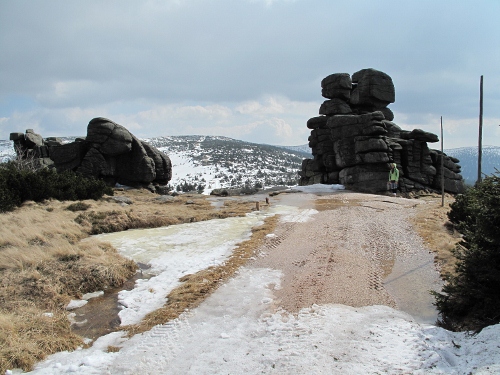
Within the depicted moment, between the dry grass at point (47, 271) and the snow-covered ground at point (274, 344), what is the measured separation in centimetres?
61

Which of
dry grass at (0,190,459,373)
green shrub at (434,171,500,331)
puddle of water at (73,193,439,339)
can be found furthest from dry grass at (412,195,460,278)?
green shrub at (434,171,500,331)

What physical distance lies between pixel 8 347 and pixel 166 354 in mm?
2459

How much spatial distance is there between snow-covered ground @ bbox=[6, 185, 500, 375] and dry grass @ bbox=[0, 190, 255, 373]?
61cm

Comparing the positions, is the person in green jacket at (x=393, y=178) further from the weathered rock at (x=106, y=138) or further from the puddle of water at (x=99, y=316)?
the weathered rock at (x=106, y=138)

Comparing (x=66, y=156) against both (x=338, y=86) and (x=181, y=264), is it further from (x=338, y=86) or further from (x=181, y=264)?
(x=338, y=86)

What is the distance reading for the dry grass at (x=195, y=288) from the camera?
22.5 ft

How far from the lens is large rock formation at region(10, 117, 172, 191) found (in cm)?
3553

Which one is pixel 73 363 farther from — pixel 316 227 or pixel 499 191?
pixel 316 227

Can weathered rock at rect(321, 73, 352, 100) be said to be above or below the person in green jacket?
above

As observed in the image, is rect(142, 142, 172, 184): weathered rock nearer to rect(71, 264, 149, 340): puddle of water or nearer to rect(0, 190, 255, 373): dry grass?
rect(0, 190, 255, 373): dry grass

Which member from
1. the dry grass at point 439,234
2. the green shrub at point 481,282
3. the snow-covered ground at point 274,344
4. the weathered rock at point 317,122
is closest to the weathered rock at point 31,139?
the weathered rock at point 317,122

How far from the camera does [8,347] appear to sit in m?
5.42

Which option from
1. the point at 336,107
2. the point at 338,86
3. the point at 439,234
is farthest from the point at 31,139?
the point at 439,234

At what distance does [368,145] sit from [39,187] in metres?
26.9
